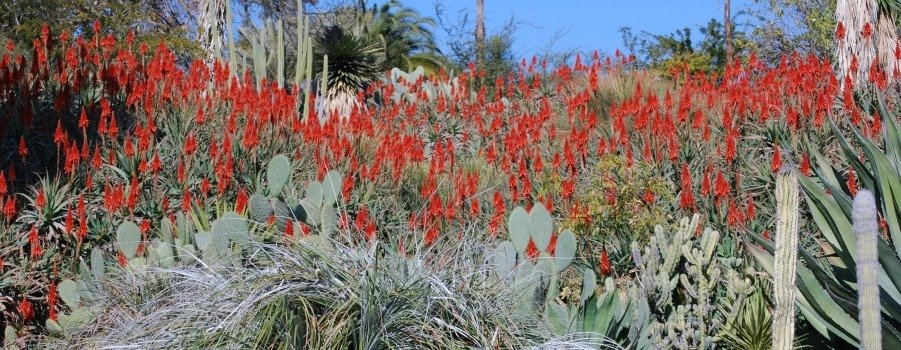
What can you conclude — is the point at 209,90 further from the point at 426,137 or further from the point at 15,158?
the point at 426,137

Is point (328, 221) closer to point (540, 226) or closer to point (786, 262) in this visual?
→ point (540, 226)

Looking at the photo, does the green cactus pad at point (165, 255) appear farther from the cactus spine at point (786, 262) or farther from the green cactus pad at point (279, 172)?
the cactus spine at point (786, 262)

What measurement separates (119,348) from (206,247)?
4.65ft

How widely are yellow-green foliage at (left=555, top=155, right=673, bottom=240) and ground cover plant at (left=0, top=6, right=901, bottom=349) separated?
21 mm

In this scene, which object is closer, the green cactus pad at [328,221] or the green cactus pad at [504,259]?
the green cactus pad at [504,259]

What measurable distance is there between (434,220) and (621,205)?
1.31 m

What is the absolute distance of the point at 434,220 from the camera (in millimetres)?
7551

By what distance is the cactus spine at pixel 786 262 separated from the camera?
12.3ft

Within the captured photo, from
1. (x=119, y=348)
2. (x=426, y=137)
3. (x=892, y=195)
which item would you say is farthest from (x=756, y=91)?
(x=119, y=348)

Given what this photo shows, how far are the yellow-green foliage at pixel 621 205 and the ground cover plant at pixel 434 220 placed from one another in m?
0.02

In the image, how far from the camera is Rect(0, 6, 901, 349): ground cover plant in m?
4.86

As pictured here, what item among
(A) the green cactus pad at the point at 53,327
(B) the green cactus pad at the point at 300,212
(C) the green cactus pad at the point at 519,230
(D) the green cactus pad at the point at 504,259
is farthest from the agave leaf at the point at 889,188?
(A) the green cactus pad at the point at 53,327

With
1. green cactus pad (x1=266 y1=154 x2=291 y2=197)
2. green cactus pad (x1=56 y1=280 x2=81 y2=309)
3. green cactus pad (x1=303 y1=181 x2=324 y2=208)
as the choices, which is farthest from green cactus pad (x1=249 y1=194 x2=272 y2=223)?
green cactus pad (x1=56 y1=280 x2=81 y2=309)

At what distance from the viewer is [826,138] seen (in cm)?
943
